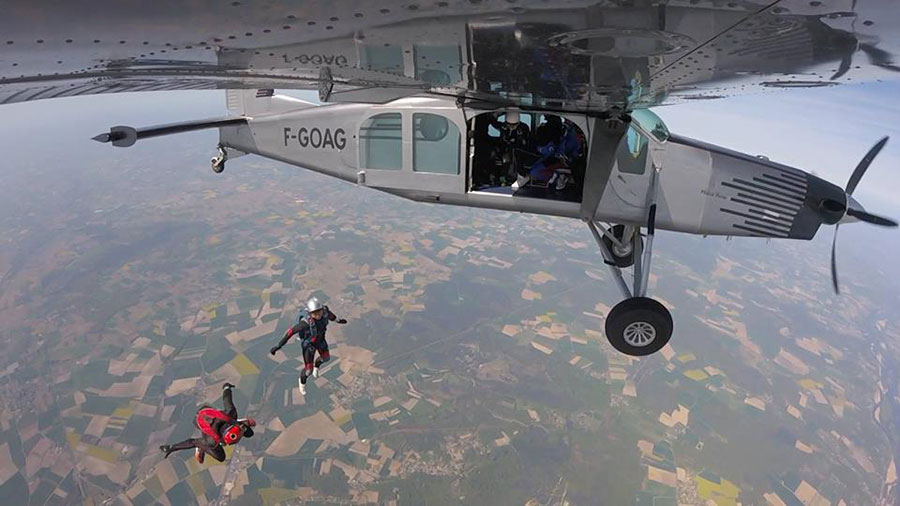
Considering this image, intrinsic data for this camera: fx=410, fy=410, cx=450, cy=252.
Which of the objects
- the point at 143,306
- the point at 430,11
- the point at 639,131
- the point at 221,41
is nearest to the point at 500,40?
the point at 430,11

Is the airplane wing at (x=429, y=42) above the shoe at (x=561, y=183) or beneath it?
above

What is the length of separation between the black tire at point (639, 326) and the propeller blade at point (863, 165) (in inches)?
135

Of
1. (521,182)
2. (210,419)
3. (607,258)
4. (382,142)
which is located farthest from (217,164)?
(607,258)

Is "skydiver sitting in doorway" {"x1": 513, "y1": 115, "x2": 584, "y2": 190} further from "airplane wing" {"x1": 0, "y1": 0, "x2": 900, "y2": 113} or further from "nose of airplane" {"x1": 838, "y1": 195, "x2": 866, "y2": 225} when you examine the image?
"nose of airplane" {"x1": 838, "y1": 195, "x2": 866, "y2": 225}

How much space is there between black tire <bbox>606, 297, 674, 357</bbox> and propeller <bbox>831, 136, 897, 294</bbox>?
2.55m

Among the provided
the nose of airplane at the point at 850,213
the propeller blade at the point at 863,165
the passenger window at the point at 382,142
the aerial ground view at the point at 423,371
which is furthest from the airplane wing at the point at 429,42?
the aerial ground view at the point at 423,371

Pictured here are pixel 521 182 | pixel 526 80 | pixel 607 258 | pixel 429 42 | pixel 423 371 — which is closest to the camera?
pixel 429 42

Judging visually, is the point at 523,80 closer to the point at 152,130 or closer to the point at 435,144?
the point at 435,144

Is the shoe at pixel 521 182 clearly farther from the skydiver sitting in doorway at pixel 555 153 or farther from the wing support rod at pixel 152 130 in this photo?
the wing support rod at pixel 152 130

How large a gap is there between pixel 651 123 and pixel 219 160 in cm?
786

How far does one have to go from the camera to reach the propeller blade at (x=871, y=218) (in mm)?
5195

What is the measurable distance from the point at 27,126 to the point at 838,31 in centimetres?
27180

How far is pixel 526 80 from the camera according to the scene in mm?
3094

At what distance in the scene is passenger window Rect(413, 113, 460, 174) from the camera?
5.73 metres
